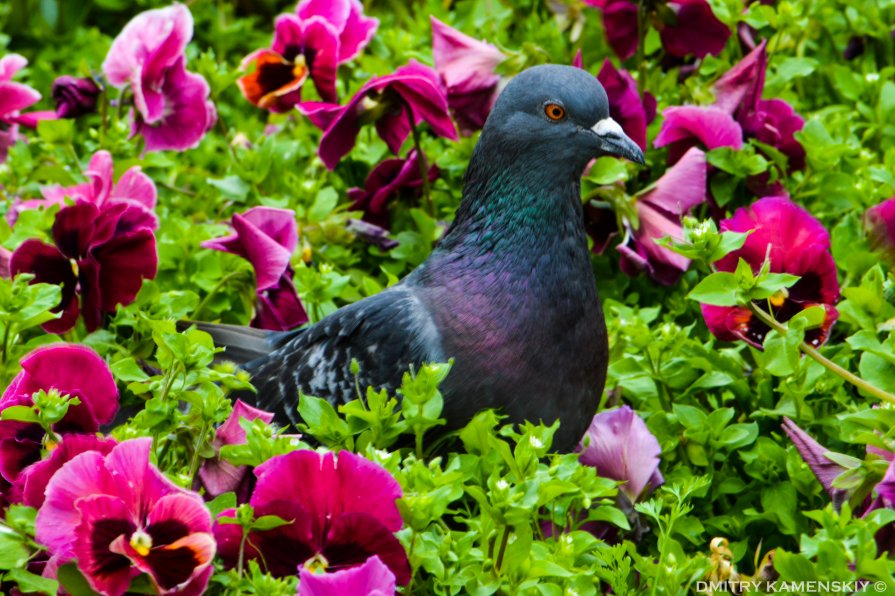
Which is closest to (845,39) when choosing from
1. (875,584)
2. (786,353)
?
(786,353)

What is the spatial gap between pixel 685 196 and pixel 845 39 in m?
1.46

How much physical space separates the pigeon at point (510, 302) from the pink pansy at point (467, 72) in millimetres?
690

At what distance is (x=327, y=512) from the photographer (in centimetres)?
196

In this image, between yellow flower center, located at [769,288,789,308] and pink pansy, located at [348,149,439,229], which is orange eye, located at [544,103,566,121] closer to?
yellow flower center, located at [769,288,789,308]

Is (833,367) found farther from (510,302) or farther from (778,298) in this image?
(510,302)

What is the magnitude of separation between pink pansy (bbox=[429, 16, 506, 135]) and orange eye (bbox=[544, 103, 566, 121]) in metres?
0.75

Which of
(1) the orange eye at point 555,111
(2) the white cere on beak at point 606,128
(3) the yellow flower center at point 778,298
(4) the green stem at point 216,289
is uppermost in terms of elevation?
(1) the orange eye at point 555,111

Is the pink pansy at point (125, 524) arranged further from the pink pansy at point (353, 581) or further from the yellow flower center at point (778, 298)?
the yellow flower center at point (778, 298)

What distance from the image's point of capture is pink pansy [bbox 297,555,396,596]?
5.89 feet

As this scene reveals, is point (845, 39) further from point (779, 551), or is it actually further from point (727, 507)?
point (779, 551)

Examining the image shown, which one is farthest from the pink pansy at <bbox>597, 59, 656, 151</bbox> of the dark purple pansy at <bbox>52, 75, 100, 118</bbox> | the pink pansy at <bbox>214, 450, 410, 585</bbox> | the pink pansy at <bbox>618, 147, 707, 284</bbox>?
the pink pansy at <bbox>214, 450, 410, 585</bbox>

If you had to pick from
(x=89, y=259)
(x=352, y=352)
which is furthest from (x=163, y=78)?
(x=352, y=352)

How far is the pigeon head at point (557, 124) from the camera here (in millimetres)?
2789

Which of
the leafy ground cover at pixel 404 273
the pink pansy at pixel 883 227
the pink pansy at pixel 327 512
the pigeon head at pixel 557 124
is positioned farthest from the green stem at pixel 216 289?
the pink pansy at pixel 883 227
